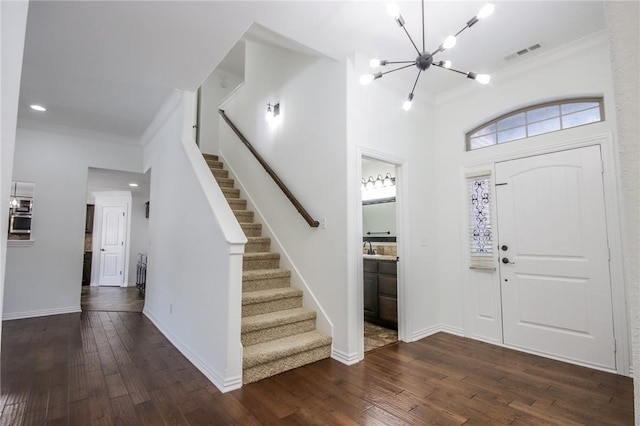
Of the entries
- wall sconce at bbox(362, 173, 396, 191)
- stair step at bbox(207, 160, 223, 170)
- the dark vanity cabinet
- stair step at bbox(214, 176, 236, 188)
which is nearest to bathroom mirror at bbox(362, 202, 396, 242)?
wall sconce at bbox(362, 173, 396, 191)

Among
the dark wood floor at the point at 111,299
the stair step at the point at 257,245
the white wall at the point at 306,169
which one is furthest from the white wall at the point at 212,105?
the stair step at the point at 257,245

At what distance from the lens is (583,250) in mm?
3014

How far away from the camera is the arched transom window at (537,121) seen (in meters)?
3.09

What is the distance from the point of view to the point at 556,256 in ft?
10.4

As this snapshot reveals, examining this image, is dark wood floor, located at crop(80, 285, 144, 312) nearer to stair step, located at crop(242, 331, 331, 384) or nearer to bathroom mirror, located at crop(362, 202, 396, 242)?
stair step, located at crop(242, 331, 331, 384)

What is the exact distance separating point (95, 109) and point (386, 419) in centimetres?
492

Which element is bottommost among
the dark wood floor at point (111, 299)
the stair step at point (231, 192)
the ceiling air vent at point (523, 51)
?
the dark wood floor at point (111, 299)

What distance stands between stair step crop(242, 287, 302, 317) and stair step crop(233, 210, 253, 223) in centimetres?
133

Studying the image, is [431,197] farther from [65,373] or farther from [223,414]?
[65,373]

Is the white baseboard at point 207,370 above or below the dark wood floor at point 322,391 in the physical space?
above

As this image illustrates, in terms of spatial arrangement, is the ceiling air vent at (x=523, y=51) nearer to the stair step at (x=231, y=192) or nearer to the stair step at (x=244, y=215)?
the stair step at (x=244, y=215)

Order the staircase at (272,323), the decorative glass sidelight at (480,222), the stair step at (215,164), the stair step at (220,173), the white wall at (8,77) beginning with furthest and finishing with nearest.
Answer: the stair step at (215,164)
the stair step at (220,173)
the decorative glass sidelight at (480,222)
the staircase at (272,323)
the white wall at (8,77)

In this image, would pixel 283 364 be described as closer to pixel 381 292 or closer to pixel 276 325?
pixel 276 325

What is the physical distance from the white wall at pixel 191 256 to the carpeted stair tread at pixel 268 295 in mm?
437
